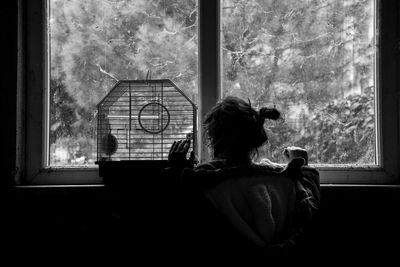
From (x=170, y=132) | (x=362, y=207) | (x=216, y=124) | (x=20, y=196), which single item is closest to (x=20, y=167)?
(x=20, y=196)

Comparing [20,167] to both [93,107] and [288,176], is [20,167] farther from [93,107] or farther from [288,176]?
[288,176]

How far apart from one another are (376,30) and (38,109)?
1.39 m

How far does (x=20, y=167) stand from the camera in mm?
1703

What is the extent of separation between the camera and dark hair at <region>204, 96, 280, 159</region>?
136cm

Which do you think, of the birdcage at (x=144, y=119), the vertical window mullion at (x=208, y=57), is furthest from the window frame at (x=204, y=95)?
the birdcage at (x=144, y=119)

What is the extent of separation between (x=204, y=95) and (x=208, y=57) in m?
0.15

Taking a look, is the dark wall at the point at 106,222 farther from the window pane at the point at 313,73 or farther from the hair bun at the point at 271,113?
the hair bun at the point at 271,113

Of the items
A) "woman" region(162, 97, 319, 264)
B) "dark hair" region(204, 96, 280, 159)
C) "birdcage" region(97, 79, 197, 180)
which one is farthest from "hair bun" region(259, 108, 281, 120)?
"birdcage" region(97, 79, 197, 180)

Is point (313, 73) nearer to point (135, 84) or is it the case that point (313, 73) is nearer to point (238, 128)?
point (238, 128)

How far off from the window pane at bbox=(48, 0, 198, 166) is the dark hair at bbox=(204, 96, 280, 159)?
39 cm

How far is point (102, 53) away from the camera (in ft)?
5.74

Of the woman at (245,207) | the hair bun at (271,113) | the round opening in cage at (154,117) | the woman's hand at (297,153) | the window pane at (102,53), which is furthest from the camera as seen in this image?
the window pane at (102,53)

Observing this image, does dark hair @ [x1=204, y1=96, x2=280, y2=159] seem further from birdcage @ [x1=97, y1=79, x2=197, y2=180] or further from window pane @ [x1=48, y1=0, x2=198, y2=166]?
window pane @ [x1=48, y1=0, x2=198, y2=166]

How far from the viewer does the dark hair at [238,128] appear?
4.48 feet
